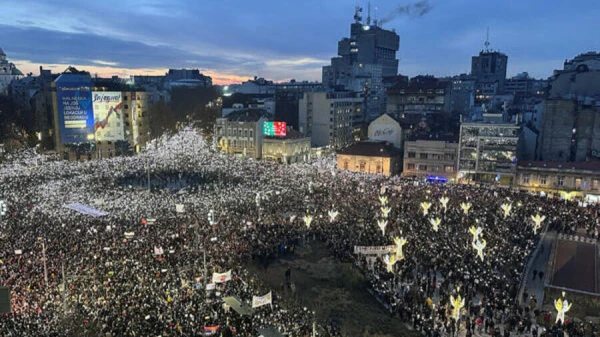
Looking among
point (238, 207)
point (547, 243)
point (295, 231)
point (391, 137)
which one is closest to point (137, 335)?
point (295, 231)

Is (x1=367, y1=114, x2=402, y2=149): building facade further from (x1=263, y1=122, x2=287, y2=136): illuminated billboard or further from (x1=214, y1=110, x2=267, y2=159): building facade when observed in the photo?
(x1=214, y1=110, x2=267, y2=159): building facade

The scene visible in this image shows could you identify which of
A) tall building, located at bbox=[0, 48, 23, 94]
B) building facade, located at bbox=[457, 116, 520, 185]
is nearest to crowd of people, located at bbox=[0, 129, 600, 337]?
building facade, located at bbox=[457, 116, 520, 185]

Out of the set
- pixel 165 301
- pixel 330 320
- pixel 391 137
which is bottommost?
pixel 330 320

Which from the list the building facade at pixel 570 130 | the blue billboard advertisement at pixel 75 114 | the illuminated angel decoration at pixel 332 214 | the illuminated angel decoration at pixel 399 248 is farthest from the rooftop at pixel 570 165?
the blue billboard advertisement at pixel 75 114

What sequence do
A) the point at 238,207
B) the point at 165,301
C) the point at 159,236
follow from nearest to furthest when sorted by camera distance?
the point at 165,301 → the point at 159,236 → the point at 238,207

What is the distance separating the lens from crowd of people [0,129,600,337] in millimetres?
16922

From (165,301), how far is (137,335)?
90.9 inches

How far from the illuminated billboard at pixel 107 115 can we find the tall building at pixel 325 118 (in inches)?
1092

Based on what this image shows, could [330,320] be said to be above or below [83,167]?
below

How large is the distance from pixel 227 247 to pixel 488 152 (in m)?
34.1

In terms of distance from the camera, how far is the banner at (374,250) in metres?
25.0

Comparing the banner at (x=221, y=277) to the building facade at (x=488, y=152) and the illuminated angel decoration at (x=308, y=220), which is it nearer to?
the illuminated angel decoration at (x=308, y=220)

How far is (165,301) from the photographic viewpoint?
17734 mm

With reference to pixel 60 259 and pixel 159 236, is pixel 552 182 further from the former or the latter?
pixel 60 259
